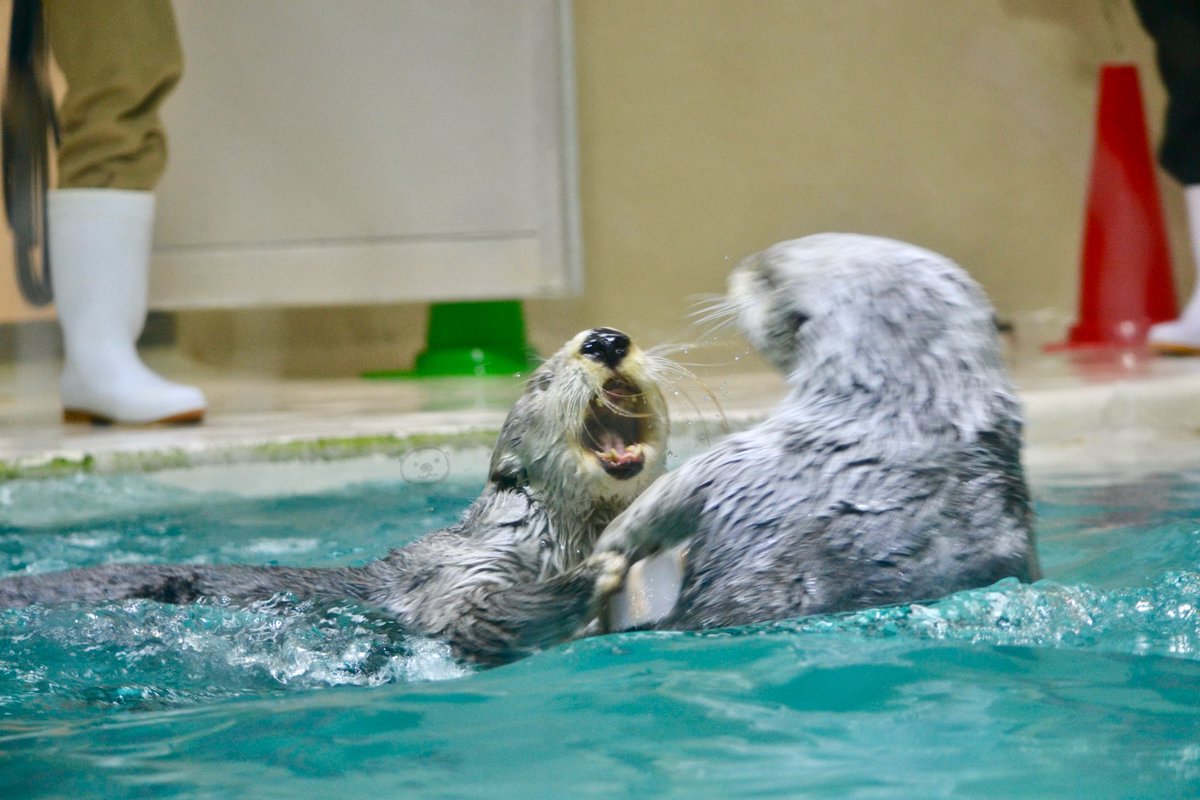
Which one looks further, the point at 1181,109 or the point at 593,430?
the point at 1181,109

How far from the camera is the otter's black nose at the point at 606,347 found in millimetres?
2482

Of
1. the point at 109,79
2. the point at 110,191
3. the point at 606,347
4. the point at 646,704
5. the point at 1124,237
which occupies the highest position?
the point at 109,79

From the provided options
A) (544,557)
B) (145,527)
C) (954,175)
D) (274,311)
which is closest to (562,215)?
(274,311)

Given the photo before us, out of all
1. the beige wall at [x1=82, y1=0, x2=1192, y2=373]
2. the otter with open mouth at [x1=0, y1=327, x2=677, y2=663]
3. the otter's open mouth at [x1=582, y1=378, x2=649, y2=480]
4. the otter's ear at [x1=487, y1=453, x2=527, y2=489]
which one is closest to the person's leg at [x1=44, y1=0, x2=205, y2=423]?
the otter with open mouth at [x1=0, y1=327, x2=677, y2=663]

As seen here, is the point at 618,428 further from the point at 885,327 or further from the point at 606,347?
the point at 885,327

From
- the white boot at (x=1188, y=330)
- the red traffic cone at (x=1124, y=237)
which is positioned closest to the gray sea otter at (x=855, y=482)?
the white boot at (x=1188, y=330)

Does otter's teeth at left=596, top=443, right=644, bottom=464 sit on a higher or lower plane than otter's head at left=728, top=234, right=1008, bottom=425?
lower

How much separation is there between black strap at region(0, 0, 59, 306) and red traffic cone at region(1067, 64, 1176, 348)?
15.2ft

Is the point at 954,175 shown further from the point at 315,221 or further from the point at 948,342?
the point at 948,342

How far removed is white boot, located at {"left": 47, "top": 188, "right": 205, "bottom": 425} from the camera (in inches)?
171

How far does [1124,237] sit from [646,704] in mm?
5700

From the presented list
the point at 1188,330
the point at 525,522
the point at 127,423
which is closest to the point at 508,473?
the point at 525,522

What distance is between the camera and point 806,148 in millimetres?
7207

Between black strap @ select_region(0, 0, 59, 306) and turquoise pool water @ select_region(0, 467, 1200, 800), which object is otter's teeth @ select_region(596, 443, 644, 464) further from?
A: black strap @ select_region(0, 0, 59, 306)
